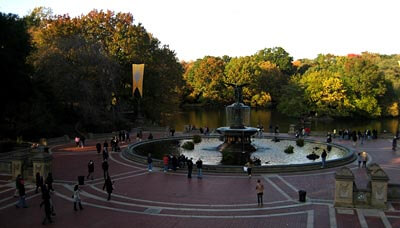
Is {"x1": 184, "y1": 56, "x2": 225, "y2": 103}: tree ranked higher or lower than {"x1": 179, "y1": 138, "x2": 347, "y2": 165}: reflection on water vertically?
higher

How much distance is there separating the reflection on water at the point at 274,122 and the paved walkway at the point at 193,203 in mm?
42092

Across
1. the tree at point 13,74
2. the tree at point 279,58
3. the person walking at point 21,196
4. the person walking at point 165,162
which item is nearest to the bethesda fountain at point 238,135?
the person walking at point 165,162

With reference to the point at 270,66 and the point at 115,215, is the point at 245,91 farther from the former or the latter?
the point at 115,215

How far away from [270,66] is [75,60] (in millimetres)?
73240

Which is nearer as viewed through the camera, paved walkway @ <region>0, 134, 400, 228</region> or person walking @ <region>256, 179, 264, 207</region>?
paved walkway @ <region>0, 134, 400, 228</region>

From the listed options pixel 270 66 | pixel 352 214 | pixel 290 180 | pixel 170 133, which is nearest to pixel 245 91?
pixel 270 66

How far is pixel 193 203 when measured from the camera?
2006cm

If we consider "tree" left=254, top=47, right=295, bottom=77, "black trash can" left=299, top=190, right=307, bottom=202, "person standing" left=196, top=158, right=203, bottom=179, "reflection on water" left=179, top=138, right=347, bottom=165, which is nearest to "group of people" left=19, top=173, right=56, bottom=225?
"person standing" left=196, top=158, right=203, bottom=179

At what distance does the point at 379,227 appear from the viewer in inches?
643

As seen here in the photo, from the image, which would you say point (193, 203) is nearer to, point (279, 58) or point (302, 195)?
point (302, 195)

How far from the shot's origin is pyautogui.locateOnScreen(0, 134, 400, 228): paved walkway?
17.1 metres

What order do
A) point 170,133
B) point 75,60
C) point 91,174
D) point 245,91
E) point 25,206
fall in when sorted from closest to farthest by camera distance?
1. point 25,206
2. point 91,174
3. point 75,60
4. point 170,133
5. point 245,91

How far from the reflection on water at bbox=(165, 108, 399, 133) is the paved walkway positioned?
138 ft

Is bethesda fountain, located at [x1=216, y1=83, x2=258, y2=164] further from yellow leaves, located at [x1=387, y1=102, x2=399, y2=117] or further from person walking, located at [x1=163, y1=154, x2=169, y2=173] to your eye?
yellow leaves, located at [x1=387, y1=102, x2=399, y2=117]
